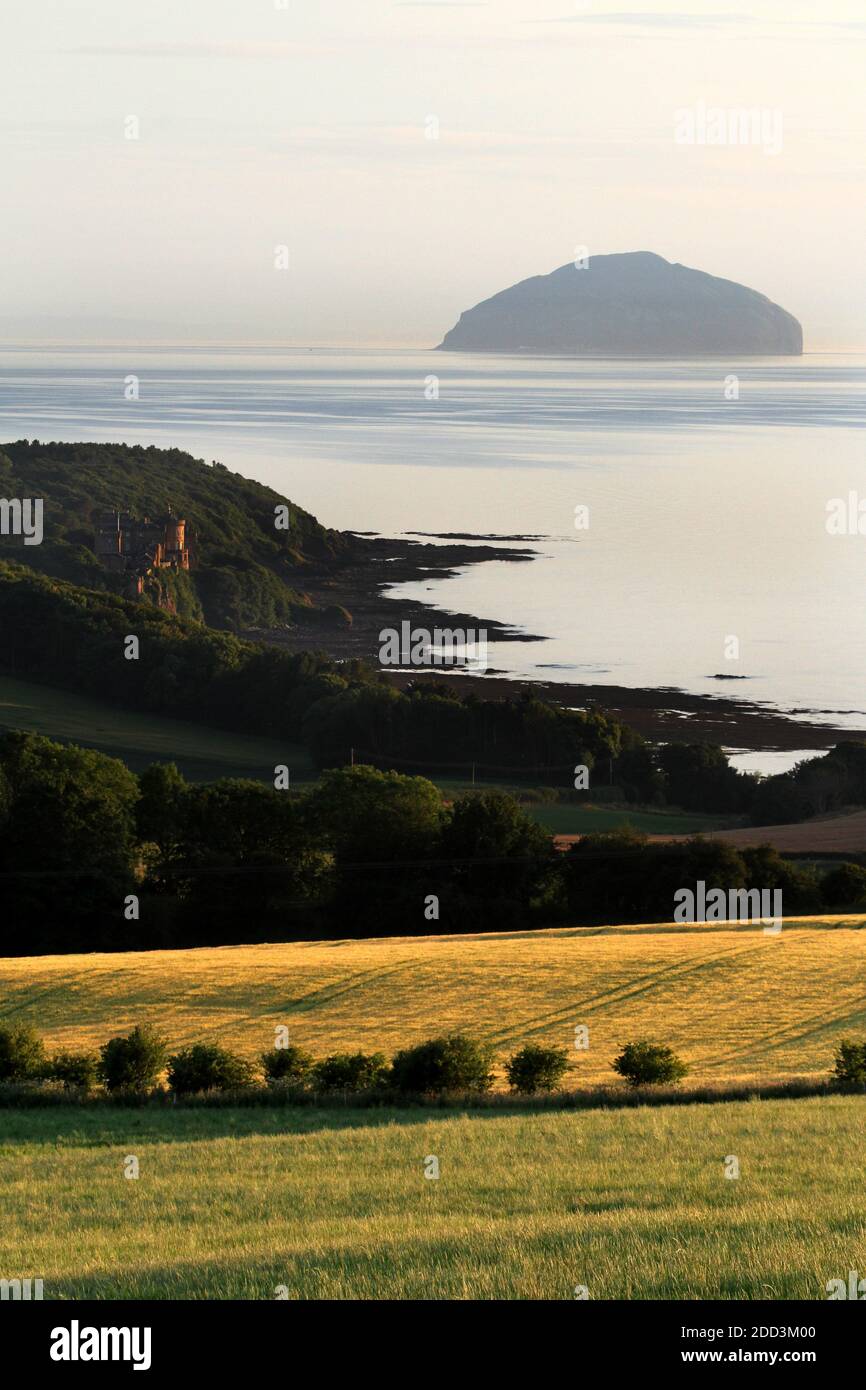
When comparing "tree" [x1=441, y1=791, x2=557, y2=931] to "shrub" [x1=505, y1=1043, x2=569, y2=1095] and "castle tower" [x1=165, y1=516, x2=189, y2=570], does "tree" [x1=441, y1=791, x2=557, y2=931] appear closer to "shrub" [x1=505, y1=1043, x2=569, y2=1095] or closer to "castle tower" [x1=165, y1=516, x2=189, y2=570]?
"shrub" [x1=505, y1=1043, x2=569, y2=1095]

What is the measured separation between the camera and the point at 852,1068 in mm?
24641

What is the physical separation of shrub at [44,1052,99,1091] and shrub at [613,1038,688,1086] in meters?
8.65

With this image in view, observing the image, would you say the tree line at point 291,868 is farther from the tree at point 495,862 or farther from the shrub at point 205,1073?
the shrub at point 205,1073

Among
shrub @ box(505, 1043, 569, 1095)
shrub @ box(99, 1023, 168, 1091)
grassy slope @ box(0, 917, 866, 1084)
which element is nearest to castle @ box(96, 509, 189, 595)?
grassy slope @ box(0, 917, 866, 1084)

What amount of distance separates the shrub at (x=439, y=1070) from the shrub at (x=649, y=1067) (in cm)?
231

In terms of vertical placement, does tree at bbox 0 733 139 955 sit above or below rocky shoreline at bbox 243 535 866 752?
below

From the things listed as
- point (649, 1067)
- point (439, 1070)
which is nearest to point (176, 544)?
point (649, 1067)

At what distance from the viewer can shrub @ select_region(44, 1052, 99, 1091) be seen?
24.9 m

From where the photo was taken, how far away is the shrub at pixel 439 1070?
79.0 ft

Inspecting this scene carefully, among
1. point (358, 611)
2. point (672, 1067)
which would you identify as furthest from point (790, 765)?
point (672, 1067)

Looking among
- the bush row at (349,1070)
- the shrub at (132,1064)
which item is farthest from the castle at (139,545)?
the shrub at (132,1064)

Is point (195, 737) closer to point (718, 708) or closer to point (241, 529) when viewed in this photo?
point (718, 708)

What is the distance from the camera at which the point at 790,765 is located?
136875mm
